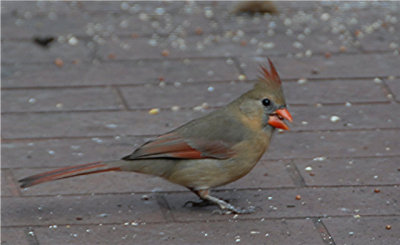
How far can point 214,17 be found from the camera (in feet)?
25.7

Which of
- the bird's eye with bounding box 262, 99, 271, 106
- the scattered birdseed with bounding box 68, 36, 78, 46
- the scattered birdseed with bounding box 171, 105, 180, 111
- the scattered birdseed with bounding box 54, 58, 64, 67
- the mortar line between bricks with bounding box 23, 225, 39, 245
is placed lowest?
the scattered birdseed with bounding box 68, 36, 78, 46

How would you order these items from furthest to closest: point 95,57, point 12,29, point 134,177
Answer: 1. point 12,29
2. point 95,57
3. point 134,177

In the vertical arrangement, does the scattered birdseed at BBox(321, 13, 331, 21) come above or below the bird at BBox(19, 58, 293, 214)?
below

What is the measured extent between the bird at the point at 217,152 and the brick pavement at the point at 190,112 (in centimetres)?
20

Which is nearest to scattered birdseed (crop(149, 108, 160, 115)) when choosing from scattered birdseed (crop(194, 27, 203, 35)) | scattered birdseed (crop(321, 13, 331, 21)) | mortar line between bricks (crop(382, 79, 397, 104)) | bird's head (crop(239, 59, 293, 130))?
bird's head (crop(239, 59, 293, 130))

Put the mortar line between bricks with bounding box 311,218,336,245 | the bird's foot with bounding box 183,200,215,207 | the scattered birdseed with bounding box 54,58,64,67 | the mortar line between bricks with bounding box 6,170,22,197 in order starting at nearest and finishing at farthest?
the mortar line between bricks with bounding box 311,218,336,245
the bird's foot with bounding box 183,200,215,207
the mortar line between bricks with bounding box 6,170,22,197
the scattered birdseed with bounding box 54,58,64,67

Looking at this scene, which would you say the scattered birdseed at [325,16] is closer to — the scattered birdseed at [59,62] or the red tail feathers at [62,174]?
the scattered birdseed at [59,62]

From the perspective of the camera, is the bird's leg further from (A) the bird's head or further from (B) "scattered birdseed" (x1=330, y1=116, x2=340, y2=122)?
(B) "scattered birdseed" (x1=330, y1=116, x2=340, y2=122)

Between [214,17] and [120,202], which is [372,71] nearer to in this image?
[214,17]

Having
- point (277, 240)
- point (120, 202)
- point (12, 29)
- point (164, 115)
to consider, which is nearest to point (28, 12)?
point (12, 29)

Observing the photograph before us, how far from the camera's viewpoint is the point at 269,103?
14.1 ft

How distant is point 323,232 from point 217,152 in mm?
673

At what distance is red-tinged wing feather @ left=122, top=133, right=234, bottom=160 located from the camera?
4.27 metres

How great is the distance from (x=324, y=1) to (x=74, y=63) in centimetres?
287
